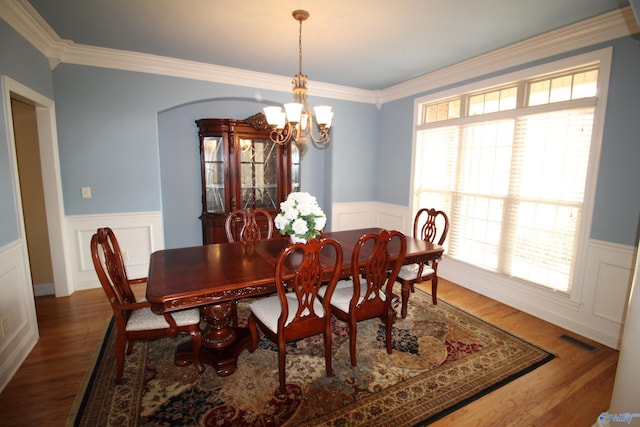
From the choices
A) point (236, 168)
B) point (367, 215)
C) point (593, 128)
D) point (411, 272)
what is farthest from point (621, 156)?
point (236, 168)

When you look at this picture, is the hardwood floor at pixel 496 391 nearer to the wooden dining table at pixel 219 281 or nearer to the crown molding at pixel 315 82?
the wooden dining table at pixel 219 281

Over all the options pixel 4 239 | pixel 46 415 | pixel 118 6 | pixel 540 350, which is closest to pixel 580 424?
pixel 540 350

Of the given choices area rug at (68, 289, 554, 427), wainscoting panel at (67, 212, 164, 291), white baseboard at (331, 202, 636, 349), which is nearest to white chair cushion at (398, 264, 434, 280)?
area rug at (68, 289, 554, 427)

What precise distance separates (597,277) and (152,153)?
14.5ft

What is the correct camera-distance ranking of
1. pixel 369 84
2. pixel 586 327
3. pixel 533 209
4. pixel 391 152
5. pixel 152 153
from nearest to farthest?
pixel 586 327
pixel 533 209
pixel 152 153
pixel 369 84
pixel 391 152

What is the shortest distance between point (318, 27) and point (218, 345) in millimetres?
2595

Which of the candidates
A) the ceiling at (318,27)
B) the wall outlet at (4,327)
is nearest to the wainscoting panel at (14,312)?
the wall outlet at (4,327)

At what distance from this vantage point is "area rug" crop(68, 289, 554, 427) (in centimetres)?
175

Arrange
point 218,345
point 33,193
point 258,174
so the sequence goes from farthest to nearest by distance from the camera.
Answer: point 258,174 → point 33,193 → point 218,345

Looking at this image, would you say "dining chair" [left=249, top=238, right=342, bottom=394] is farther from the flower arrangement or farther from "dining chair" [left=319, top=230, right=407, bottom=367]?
the flower arrangement

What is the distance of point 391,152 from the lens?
15.2 feet

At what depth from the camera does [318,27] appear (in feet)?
8.59

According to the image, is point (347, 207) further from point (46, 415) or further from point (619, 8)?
point (46, 415)

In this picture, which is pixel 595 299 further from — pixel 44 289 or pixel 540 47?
pixel 44 289
